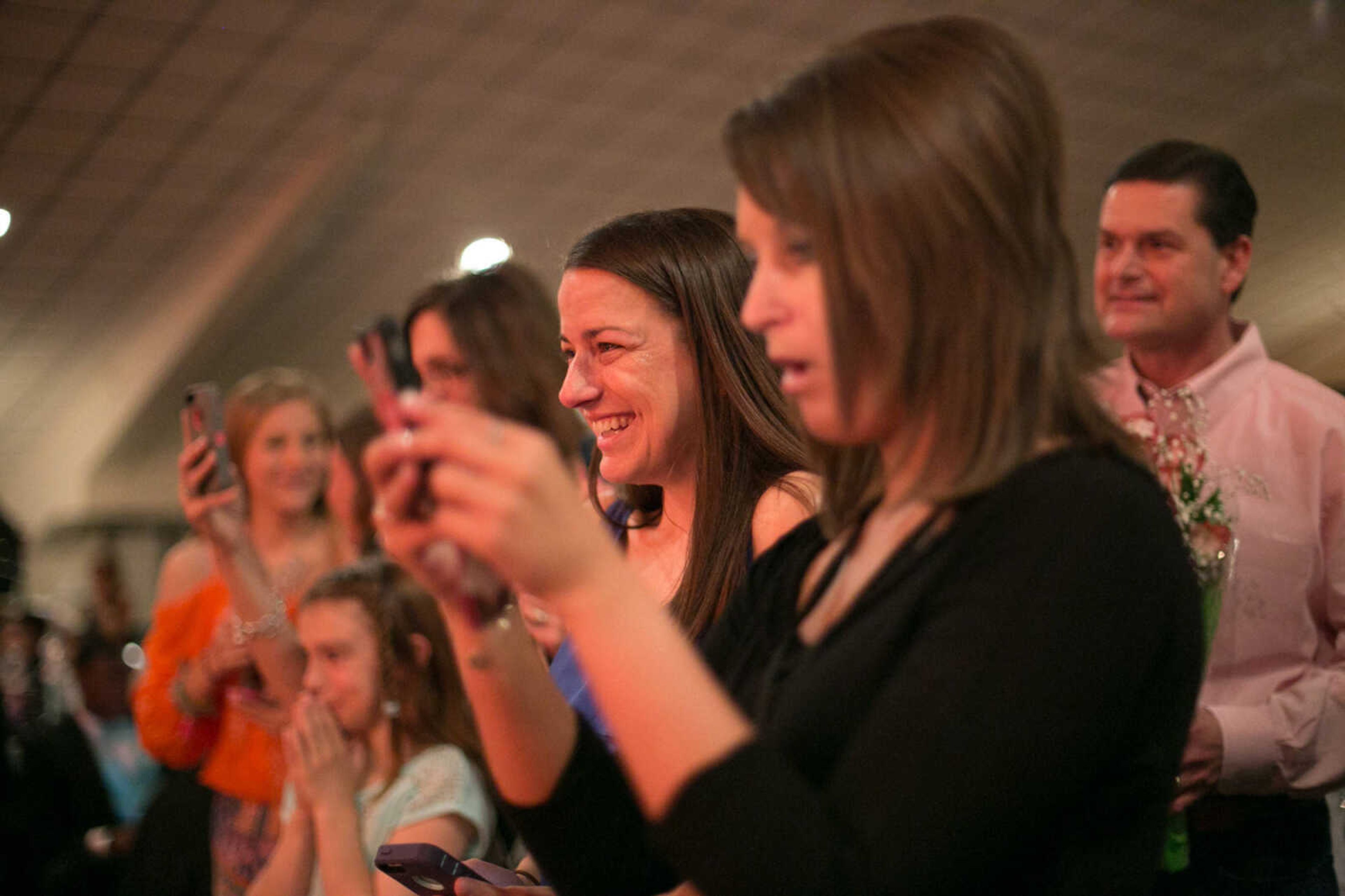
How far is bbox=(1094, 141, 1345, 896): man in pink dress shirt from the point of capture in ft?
5.65

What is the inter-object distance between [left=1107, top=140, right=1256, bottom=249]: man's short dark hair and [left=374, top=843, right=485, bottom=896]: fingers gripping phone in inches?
60.8

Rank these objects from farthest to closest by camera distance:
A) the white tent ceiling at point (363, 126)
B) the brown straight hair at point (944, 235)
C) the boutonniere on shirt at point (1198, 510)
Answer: the white tent ceiling at point (363, 126)
the boutonniere on shirt at point (1198, 510)
the brown straight hair at point (944, 235)

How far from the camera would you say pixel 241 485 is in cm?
325

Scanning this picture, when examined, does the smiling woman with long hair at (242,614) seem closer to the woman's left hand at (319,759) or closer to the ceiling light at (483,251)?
the woman's left hand at (319,759)

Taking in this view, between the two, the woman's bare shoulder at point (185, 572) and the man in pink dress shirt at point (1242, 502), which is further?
the woman's bare shoulder at point (185, 572)

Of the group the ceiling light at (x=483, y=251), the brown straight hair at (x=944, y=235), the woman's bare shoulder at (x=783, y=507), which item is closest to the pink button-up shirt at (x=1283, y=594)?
the woman's bare shoulder at (x=783, y=507)

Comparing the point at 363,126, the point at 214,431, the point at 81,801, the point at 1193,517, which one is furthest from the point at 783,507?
the point at 363,126

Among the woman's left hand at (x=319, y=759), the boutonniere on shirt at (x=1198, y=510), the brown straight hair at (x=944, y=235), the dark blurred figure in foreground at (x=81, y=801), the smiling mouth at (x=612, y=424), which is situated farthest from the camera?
the dark blurred figure in foreground at (x=81, y=801)

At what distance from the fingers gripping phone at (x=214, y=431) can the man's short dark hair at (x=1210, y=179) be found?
175cm

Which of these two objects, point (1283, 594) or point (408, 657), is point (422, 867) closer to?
point (408, 657)

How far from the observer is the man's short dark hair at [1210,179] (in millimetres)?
2039

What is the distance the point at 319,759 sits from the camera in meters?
2.16

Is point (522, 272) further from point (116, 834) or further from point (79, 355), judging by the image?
point (79, 355)

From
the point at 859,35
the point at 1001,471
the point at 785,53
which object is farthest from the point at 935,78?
the point at 785,53
